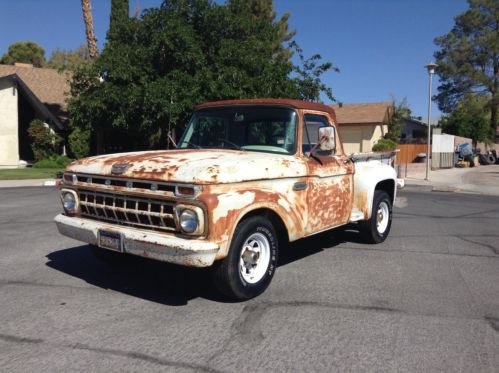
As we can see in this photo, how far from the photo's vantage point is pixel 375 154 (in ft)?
24.3

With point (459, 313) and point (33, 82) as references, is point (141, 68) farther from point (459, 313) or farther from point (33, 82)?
point (459, 313)

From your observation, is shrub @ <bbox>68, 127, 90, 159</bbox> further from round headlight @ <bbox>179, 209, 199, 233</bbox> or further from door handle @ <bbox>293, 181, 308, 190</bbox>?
round headlight @ <bbox>179, 209, 199, 233</bbox>

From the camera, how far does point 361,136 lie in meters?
39.0

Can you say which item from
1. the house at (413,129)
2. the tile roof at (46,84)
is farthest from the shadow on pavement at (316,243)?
the house at (413,129)

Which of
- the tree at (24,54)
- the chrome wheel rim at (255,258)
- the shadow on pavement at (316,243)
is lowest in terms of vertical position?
the shadow on pavement at (316,243)

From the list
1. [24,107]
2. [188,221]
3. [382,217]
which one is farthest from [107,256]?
[24,107]

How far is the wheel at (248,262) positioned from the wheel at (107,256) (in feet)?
6.04

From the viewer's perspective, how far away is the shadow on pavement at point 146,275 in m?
4.90

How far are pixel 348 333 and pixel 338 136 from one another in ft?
9.96

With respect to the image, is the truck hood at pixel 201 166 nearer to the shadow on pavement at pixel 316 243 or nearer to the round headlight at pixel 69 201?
the round headlight at pixel 69 201

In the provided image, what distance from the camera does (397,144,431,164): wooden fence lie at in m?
30.9

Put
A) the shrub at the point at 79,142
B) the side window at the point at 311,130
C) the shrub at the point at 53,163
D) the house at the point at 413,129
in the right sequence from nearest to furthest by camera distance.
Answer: the side window at the point at 311,130 < the shrub at the point at 53,163 < the shrub at the point at 79,142 < the house at the point at 413,129

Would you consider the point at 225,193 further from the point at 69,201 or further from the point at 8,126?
the point at 8,126

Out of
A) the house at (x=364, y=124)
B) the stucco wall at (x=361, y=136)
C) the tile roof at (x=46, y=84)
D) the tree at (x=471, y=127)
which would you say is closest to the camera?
the tile roof at (x=46, y=84)
